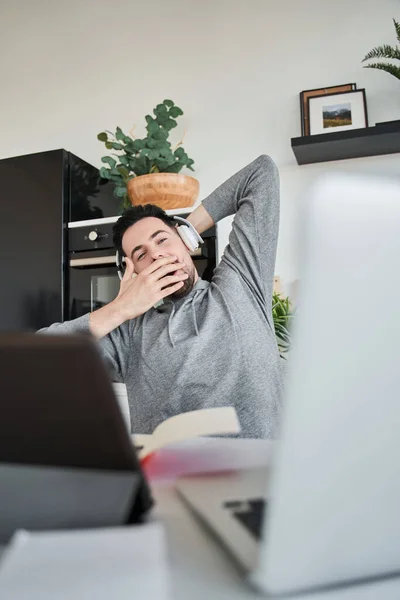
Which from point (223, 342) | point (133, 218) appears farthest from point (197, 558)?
point (133, 218)

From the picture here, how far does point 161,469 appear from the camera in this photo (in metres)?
0.56

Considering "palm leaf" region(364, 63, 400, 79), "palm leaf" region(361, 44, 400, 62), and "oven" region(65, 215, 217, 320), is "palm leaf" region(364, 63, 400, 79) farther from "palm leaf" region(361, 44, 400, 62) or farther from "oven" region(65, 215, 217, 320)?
"oven" region(65, 215, 217, 320)

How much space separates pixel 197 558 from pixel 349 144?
2072 mm

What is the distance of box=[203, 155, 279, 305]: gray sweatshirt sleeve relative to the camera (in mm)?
1489

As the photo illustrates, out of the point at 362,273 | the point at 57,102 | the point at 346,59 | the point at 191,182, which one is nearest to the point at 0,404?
the point at 362,273

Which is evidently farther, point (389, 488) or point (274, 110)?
point (274, 110)

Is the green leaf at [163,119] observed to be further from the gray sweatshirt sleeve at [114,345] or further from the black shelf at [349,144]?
the gray sweatshirt sleeve at [114,345]

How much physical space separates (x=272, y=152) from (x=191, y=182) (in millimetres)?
435

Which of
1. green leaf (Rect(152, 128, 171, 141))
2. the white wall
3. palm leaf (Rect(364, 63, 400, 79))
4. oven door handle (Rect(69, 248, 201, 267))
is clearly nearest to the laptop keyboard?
the white wall

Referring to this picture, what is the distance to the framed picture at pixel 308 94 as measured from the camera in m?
2.33

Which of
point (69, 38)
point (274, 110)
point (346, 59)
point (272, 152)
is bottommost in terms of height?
point (272, 152)

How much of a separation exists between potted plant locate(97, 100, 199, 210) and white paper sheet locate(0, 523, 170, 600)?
6.54 feet

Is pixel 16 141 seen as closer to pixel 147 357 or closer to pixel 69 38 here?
pixel 69 38

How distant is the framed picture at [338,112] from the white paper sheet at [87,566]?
223 centimetres
